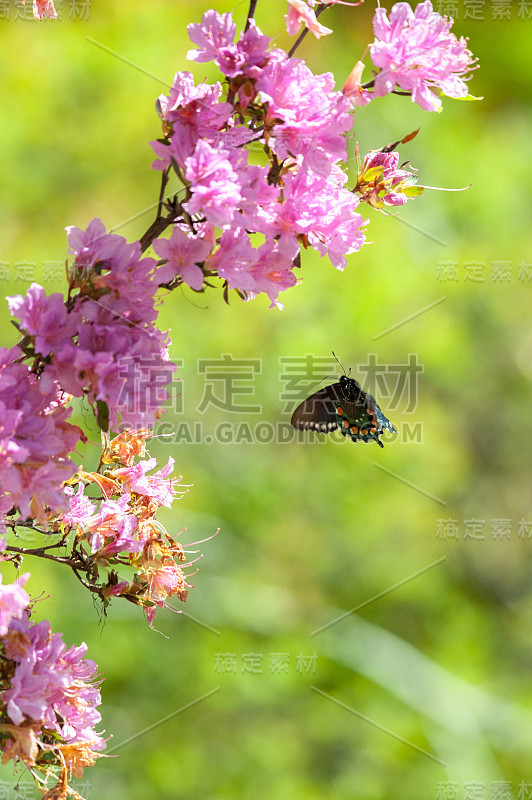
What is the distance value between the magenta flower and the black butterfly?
1.88 feet

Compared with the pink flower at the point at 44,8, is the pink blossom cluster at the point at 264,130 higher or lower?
lower

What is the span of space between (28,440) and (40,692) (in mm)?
233

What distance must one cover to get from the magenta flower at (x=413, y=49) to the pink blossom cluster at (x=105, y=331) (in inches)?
10.8

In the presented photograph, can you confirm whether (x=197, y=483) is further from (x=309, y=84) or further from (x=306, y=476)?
(x=309, y=84)

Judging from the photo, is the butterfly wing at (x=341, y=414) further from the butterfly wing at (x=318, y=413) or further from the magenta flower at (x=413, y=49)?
the magenta flower at (x=413, y=49)

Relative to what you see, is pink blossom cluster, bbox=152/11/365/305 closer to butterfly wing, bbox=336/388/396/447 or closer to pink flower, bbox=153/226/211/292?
pink flower, bbox=153/226/211/292

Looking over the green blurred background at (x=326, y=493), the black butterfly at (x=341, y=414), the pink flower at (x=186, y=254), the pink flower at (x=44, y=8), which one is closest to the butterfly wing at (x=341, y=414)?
the black butterfly at (x=341, y=414)

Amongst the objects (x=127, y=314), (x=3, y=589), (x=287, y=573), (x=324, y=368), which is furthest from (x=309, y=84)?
(x=287, y=573)

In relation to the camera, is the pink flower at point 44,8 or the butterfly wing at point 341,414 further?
the butterfly wing at point 341,414

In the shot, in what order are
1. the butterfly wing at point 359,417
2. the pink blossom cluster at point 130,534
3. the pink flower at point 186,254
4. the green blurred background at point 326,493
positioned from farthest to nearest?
the green blurred background at point 326,493 → the butterfly wing at point 359,417 → the pink blossom cluster at point 130,534 → the pink flower at point 186,254

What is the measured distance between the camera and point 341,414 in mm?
1229

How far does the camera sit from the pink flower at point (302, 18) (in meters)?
0.71

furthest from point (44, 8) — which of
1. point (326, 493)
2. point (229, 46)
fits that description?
point (326, 493)

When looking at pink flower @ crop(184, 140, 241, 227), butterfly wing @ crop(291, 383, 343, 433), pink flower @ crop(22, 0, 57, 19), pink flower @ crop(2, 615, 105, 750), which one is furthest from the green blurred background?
pink flower @ crop(184, 140, 241, 227)
